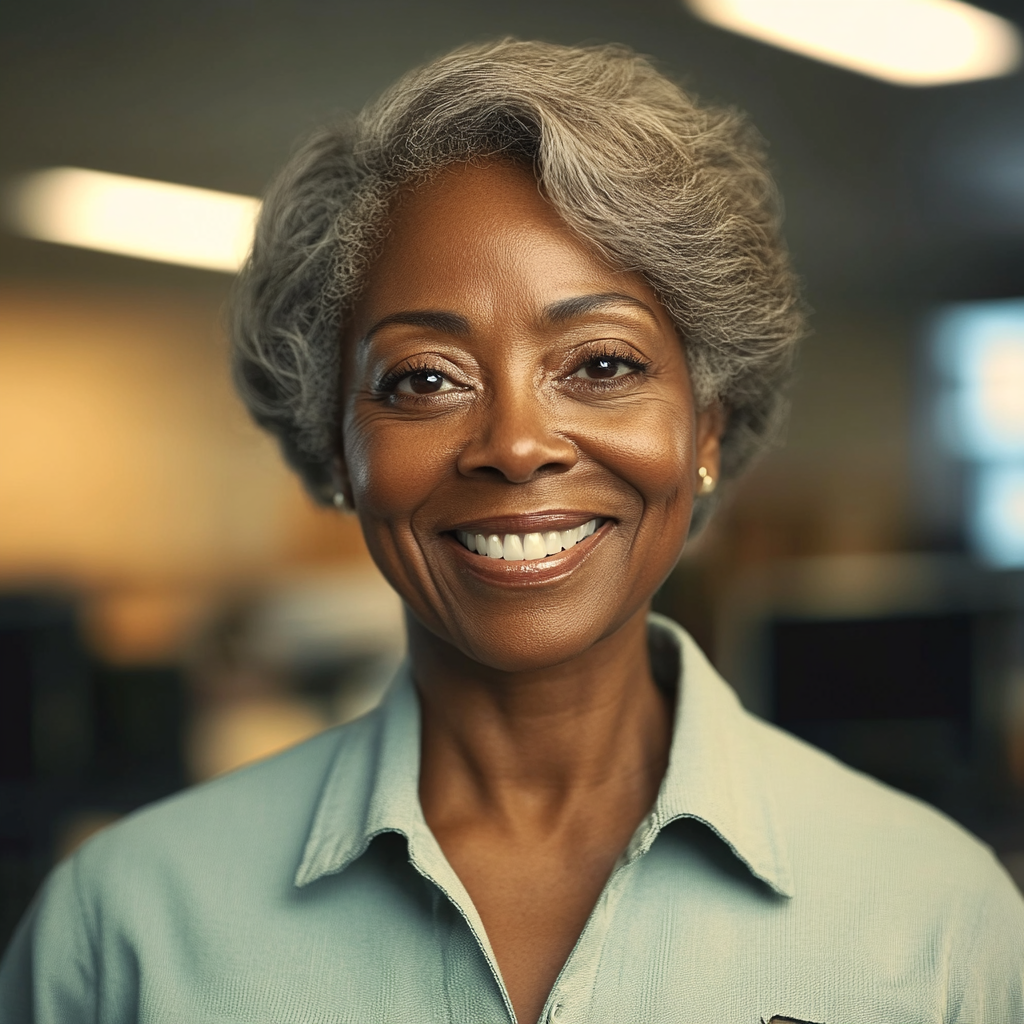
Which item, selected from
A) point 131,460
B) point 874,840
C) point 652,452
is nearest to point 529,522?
point 652,452

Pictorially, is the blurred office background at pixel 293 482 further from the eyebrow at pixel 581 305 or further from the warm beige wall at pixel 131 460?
the eyebrow at pixel 581 305

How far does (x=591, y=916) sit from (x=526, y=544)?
14.9 inches

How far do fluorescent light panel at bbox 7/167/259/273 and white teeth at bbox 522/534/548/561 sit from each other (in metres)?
3.11

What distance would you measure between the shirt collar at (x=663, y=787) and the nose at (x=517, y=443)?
0.35 meters

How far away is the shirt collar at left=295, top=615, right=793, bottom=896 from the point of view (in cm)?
125

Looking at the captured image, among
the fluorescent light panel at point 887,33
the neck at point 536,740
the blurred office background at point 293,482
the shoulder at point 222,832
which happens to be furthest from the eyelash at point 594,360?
the fluorescent light panel at point 887,33

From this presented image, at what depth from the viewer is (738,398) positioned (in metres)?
1.50

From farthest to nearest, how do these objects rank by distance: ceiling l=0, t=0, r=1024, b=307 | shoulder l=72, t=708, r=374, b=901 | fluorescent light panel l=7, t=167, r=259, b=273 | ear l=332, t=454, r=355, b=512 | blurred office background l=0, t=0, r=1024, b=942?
1. fluorescent light panel l=7, t=167, r=259, b=273
2. blurred office background l=0, t=0, r=1024, b=942
3. ceiling l=0, t=0, r=1024, b=307
4. ear l=332, t=454, r=355, b=512
5. shoulder l=72, t=708, r=374, b=901

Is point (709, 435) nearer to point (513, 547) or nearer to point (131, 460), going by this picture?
point (513, 547)

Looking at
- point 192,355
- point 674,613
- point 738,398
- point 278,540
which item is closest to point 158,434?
point 192,355

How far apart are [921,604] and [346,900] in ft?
14.2

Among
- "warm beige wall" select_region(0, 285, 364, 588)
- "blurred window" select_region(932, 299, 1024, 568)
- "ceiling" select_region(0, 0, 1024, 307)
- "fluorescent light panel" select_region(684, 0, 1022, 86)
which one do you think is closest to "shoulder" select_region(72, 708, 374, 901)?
"ceiling" select_region(0, 0, 1024, 307)

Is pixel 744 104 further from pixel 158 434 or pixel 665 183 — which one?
pixel 158 434

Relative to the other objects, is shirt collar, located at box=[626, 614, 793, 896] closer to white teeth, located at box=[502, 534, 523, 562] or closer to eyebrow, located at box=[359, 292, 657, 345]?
white teeth, located at box=[502, 534, 523, 562]
